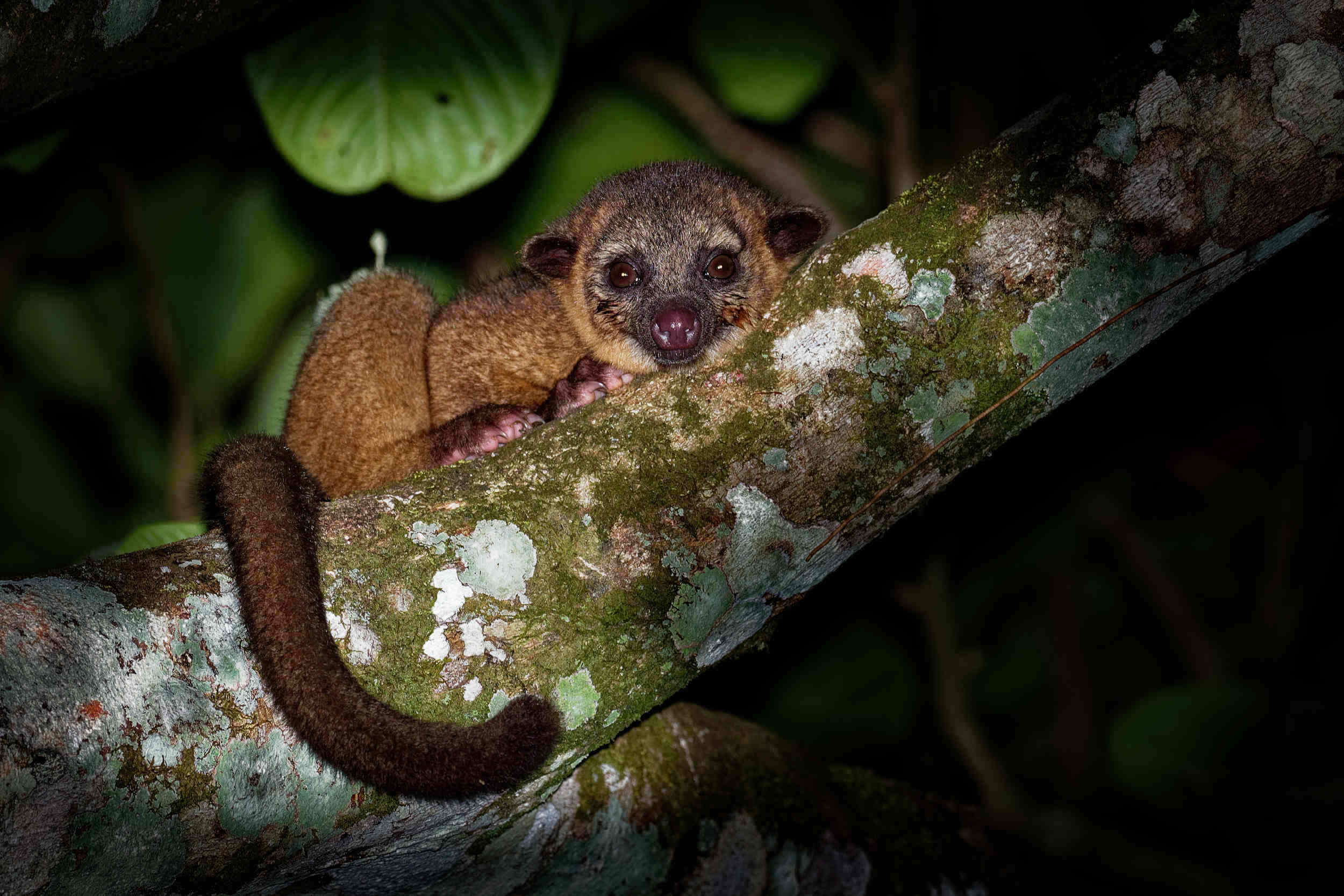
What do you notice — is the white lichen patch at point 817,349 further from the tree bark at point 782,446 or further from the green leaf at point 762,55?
the green leaf at point 762,55

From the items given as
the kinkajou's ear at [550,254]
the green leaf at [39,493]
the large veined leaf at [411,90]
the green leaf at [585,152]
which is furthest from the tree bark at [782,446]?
the green leaf at [39,493]

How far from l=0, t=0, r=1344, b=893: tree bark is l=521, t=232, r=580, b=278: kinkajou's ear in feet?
4.31

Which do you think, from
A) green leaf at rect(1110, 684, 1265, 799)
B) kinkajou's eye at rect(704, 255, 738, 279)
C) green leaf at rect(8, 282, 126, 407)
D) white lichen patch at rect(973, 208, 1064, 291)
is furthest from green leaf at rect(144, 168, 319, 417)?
green leaf at rect(1110, 684, 1265, 799)

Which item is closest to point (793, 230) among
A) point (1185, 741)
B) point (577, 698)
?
point (577, 698)

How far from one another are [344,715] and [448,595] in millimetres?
327

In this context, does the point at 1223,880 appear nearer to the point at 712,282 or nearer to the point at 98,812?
the point at 712,282

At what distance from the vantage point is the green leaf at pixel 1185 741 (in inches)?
143

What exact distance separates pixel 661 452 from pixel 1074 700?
3.61m

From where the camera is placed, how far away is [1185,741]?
12.1ft

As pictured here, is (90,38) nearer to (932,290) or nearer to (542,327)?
(542,327)

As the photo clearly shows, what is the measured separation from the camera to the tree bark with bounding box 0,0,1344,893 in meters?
2.00

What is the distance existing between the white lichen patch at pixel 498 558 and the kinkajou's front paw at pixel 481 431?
2.93 ft

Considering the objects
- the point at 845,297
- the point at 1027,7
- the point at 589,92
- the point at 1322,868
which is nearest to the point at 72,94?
the point at 845,297

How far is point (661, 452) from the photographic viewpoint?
7.19 ft
